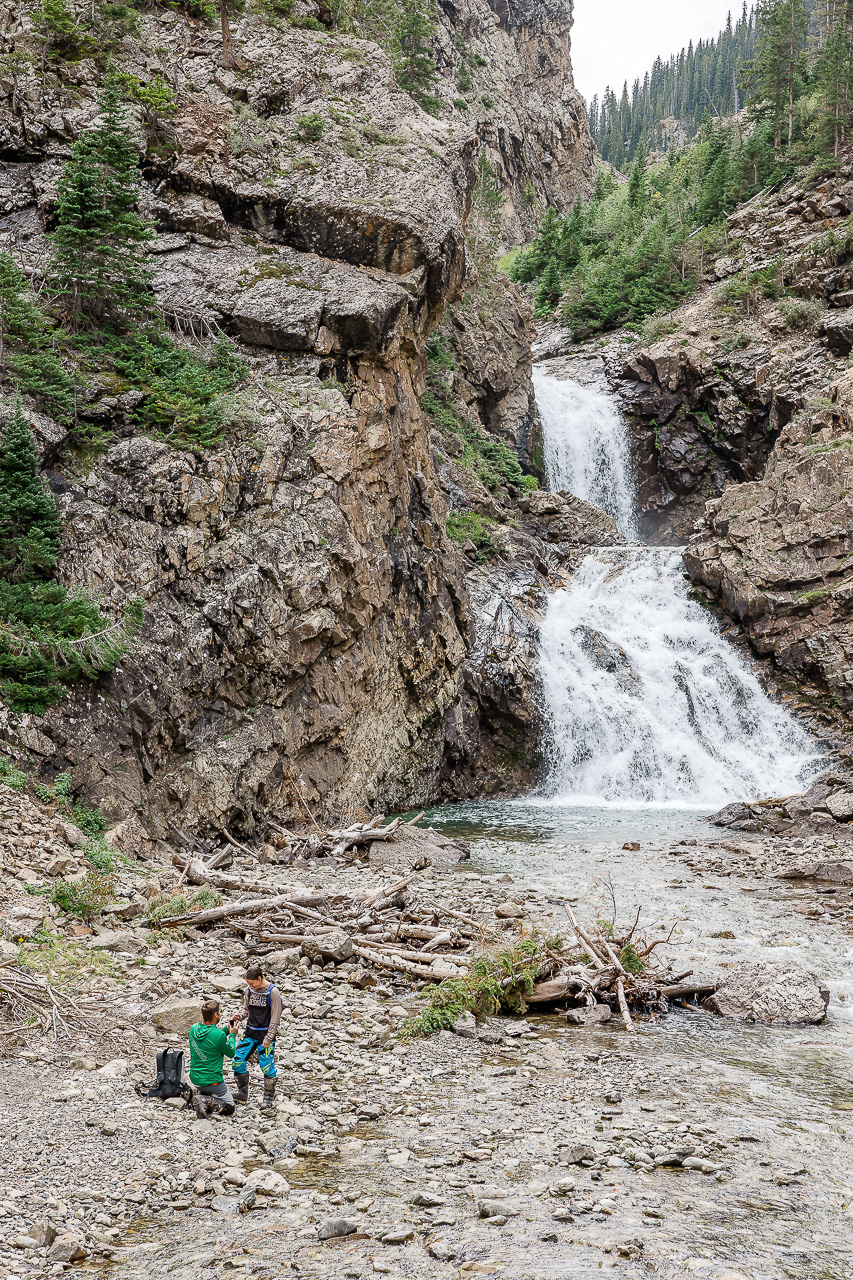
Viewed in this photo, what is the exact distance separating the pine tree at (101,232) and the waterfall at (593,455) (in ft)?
98.8

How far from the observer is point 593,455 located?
4681 centimetres

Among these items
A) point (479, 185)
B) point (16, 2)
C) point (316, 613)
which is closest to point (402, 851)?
point (316, 613)

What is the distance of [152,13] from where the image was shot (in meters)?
28.3

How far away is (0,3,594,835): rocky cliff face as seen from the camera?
17953 mm

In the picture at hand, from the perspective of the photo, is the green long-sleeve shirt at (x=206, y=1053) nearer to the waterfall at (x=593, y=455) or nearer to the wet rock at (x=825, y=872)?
the wet rock at (x=825, y=872)

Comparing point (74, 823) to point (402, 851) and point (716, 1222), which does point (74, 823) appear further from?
point (716, 1222)

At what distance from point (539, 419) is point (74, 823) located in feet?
132

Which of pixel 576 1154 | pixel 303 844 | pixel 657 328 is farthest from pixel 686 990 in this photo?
pixel 657 328

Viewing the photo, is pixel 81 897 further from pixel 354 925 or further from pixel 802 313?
pixel 802 313

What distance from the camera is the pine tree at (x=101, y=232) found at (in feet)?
65.7

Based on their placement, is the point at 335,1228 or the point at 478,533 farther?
the point at 478,533

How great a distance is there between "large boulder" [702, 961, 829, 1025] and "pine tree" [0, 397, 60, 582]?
1502 centimetres

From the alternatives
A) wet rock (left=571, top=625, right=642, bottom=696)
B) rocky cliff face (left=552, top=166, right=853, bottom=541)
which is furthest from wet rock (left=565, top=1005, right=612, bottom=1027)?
rocky cliff face (left=552, top=166, right=853, bottom=541)

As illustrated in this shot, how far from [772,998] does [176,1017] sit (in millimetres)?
7711
